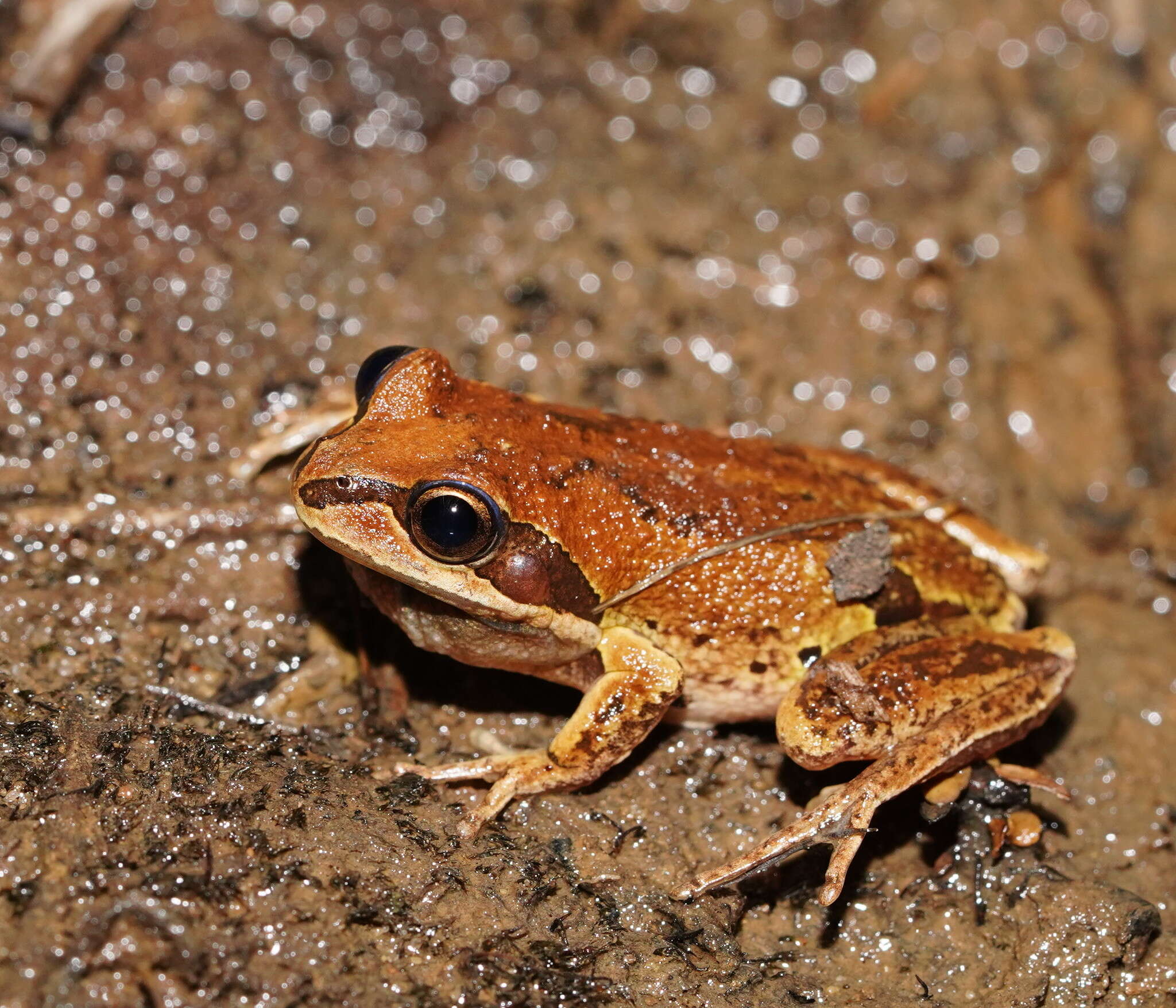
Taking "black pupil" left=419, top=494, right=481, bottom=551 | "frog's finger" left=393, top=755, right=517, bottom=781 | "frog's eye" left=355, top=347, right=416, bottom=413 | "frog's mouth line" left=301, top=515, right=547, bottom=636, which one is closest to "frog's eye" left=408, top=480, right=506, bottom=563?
"black pupil" left=419, top=494, right=481, bottom=551

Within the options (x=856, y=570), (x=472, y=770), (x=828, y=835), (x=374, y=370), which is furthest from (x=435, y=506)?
(x=828, y=835)

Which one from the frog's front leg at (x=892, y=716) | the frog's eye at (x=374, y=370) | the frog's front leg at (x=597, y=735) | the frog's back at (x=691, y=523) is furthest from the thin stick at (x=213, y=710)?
the frog's front leg at (x=892, y=716)

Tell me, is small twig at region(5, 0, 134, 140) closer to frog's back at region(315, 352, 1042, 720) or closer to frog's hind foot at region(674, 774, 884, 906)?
frog's back at region(315, 352, 1042, 720)

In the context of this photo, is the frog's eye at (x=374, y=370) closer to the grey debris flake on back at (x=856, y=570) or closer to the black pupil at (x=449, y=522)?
the black pupil at (x=449, y=522)

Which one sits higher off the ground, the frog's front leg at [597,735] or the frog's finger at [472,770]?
the frog's front leg at [597,735]

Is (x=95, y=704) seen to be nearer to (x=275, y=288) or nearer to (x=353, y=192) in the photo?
(x=275, y=288)

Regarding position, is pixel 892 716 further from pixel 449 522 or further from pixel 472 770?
pixel 449 522

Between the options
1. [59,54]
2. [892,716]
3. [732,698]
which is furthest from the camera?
[59,54]
